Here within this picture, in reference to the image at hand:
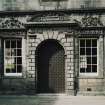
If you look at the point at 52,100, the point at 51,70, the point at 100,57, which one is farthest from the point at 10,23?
the point at 100,57

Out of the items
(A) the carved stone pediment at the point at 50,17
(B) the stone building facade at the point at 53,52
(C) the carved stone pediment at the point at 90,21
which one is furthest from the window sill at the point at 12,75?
(C) the carved stone pediment at the point at 90,21

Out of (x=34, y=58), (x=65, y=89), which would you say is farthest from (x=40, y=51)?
(x=65, y=89)

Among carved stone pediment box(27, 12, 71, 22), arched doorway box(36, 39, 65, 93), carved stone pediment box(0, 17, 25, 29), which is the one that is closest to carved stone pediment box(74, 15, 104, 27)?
carved stone pediment box(27, 12, 71, 22)

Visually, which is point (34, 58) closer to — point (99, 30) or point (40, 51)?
point (40, 51)

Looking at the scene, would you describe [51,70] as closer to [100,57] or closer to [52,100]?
[52,100]

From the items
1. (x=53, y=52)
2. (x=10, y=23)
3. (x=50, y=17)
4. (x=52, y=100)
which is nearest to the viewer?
(x=52, y=100)

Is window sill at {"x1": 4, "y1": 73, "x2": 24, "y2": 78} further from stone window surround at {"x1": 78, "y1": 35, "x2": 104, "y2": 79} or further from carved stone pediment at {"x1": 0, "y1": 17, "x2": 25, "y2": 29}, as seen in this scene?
stone window surround at {"x1": 78, "y1": 35, "x2": 104, "y2": 79}

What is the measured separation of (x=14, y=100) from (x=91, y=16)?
18.6 ft

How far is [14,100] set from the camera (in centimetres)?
1791

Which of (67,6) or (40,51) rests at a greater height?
(67,6)

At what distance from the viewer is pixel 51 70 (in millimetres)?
19797

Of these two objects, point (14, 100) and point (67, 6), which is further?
point (67, 6)

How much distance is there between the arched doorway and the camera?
19734 mm

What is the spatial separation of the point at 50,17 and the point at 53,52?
6.00 feet
